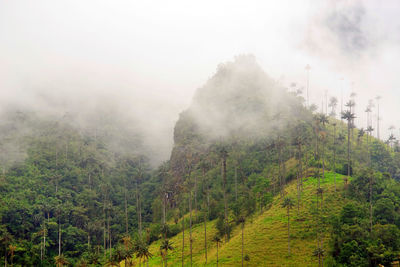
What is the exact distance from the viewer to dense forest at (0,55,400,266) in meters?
84.4

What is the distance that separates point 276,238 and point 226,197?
4660 cm

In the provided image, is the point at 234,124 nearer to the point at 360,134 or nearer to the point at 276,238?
the point at 360,134

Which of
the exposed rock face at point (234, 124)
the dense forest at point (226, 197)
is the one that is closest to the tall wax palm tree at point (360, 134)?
the dense forest at point (226, 197)

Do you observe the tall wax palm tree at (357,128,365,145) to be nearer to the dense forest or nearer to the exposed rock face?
the dense forest

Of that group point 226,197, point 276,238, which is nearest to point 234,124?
point 226,197

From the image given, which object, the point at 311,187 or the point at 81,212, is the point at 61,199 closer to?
the point at 81,212

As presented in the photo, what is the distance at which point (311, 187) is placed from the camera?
107500 millimetres

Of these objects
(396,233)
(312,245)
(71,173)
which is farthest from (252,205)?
(71,173)

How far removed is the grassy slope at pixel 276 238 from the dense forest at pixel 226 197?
520 mm

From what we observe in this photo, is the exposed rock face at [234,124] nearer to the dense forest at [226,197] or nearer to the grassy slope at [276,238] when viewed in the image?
the dense forest at [226,197]

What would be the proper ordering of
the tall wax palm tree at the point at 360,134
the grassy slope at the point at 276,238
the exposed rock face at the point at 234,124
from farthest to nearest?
the exposed rock face at the point at 234,124, the tall wax palm tree at the point at 360,134, the grassy slope at the point at 276,238

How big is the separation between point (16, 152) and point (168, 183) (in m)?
89.7

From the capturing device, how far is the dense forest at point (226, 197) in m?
84.4

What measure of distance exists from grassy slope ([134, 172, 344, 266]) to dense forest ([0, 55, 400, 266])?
1.71 feet
